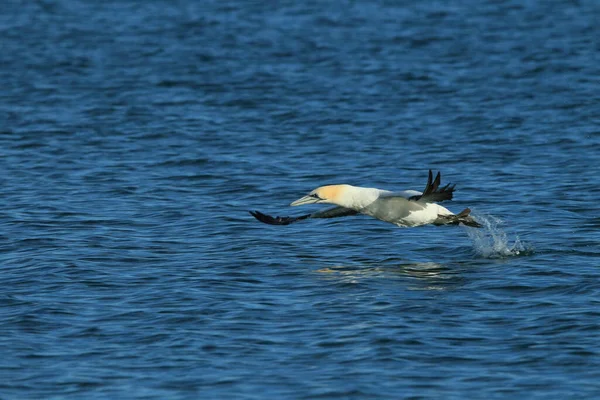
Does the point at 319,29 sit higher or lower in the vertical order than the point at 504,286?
higher

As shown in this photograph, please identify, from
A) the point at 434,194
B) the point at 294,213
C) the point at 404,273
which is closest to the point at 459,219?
the point at 434,194

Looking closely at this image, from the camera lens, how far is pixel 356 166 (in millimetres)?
22047

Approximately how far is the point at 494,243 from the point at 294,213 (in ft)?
12.0

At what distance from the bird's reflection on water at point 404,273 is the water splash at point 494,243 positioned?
91 cm

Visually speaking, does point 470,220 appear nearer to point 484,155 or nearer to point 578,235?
point 578,235

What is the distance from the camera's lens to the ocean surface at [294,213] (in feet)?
38.4

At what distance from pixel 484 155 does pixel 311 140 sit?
3754mm

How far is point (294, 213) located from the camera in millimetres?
18750

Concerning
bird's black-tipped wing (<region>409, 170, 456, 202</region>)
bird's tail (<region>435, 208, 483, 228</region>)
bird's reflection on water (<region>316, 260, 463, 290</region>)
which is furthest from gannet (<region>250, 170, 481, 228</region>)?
bird's reflection on water (<region>316, 260, 463, 290</region>)

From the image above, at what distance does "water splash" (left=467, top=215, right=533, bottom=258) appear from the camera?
52.6 ft

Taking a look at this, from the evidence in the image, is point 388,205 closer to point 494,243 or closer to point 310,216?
point 310,216

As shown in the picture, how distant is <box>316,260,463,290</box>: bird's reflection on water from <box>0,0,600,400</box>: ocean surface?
60 millimetres

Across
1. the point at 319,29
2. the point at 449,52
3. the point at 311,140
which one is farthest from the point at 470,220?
the point at 319,29

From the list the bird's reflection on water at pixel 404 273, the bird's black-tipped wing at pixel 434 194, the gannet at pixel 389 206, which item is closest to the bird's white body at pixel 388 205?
the gannet at pixel 389 206
